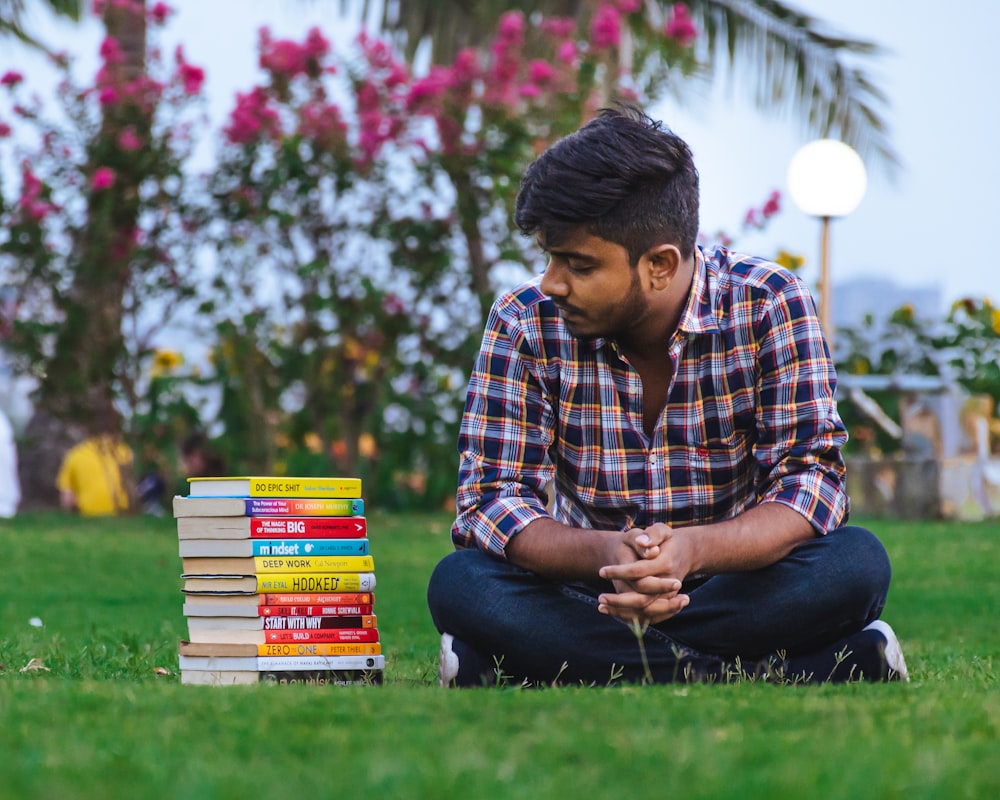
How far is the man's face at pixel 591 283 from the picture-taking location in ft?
12.8

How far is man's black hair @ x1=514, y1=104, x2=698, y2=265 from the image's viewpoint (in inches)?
153

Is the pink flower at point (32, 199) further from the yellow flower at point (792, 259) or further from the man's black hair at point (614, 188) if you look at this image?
the man's black hair at point (614, 188)

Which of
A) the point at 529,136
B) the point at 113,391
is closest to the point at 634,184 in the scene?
the point at 529,136

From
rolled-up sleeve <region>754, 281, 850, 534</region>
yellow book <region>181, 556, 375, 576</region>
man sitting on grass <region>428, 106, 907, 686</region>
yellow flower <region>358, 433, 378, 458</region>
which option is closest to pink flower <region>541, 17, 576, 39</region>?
yellow flower <region>358, 433, 378, 458</region>

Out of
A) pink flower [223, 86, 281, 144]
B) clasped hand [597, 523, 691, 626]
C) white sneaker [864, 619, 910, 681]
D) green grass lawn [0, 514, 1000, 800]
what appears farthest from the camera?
pink flower [223, 86, 281, 144]

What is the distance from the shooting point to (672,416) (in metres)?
4.05

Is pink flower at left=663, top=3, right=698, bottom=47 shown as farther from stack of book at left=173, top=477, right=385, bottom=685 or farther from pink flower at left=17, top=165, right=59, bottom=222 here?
stack of book at left=173, top=477, right=385, bottom=685

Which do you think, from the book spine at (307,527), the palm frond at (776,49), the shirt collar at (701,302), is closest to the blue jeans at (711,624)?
the book spine at (307,527)

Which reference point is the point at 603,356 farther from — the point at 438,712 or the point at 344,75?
the point at 344,75

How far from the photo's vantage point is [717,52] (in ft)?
54.4

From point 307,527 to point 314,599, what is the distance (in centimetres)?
18

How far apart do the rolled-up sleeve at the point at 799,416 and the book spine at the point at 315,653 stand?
1.06m

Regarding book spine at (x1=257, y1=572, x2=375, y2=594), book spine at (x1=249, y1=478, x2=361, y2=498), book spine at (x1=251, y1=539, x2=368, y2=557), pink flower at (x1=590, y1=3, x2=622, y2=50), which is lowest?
book spine at (x1=257, y1=572, x2=375, y2=594)

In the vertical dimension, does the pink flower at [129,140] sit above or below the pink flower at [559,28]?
below
